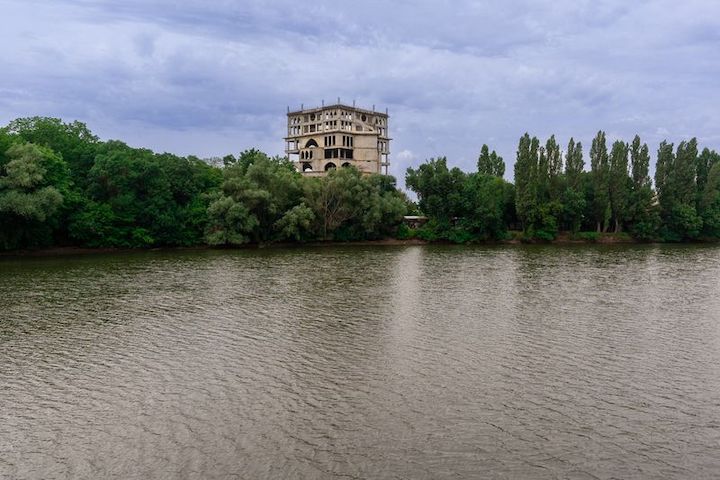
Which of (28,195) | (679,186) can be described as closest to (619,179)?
(679,186)

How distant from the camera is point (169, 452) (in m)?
12.0

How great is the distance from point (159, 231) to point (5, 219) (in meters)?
16.7

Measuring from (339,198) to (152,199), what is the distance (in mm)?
23685

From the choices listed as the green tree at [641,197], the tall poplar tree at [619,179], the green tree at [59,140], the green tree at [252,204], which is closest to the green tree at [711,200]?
the green tree at [641,197]

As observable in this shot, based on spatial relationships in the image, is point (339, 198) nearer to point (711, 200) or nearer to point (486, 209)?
point (486, 209)

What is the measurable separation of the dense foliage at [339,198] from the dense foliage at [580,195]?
157 millimetres

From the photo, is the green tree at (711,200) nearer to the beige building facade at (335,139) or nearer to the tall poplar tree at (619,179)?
the tall poplar tree at (619,179)

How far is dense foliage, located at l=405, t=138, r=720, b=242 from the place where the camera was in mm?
78375

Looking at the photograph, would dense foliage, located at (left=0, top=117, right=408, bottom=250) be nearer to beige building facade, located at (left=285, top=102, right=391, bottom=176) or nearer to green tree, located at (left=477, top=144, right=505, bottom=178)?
green tree, located at (left=477, top=144, right=505, bottom=178)

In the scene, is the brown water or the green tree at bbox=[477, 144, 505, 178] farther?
the green tree at bbox=[477, 144, 505, 178]

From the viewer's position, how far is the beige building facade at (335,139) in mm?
130875

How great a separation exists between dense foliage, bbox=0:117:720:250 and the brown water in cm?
2865

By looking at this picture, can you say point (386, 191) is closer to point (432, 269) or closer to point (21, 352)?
point (432, 269)

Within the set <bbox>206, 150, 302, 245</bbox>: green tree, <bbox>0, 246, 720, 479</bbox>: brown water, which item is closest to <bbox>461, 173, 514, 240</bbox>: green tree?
<bbox>206, 150, 302, 245</bbox>: green tree
